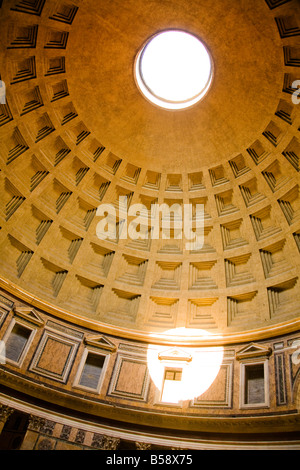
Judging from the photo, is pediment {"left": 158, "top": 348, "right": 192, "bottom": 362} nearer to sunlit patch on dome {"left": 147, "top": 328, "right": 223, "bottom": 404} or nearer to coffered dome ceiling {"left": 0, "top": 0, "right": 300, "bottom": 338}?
sunlit patch on dome {"left": 147, "top": 328, "right": 223, "bottom": 404}

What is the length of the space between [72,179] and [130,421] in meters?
11.3

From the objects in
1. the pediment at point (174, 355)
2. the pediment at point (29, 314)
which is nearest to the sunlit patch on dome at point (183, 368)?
the pediment at point (174, 355)

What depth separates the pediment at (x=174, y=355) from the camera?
1683 cm

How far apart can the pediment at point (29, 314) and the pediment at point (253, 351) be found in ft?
27.6

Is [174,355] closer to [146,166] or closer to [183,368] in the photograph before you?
[183,368]

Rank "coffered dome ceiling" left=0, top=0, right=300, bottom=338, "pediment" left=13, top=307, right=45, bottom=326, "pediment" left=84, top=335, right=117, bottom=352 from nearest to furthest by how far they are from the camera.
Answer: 1. "coffered dome ceiling" left=0, top=0, right=300, bottom=338
2. "pediment" left=13, top=307, right=45, bottom=326
3. "pediment" left=84, top=335, right=117, bottom=352

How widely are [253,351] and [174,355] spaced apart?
336 centimetres

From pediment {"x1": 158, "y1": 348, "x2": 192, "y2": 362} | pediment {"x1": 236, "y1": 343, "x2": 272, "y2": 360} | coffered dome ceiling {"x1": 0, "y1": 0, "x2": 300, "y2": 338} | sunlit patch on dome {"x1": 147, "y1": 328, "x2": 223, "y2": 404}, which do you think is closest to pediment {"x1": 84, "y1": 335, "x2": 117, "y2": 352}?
coffered dome ceiling {"x1": 0, "y1": 0, "x2": 300, "y2": 338}

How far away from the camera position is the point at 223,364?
16266 mm

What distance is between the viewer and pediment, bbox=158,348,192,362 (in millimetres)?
16828

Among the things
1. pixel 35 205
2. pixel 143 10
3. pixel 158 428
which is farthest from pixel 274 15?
pixel 158 428

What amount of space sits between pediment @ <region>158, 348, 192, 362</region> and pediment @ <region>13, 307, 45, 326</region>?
5.37 meters

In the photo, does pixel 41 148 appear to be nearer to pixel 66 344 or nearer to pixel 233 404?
pixel 66 344

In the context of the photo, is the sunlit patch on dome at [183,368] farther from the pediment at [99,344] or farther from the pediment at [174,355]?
the pediment at [99,344]
